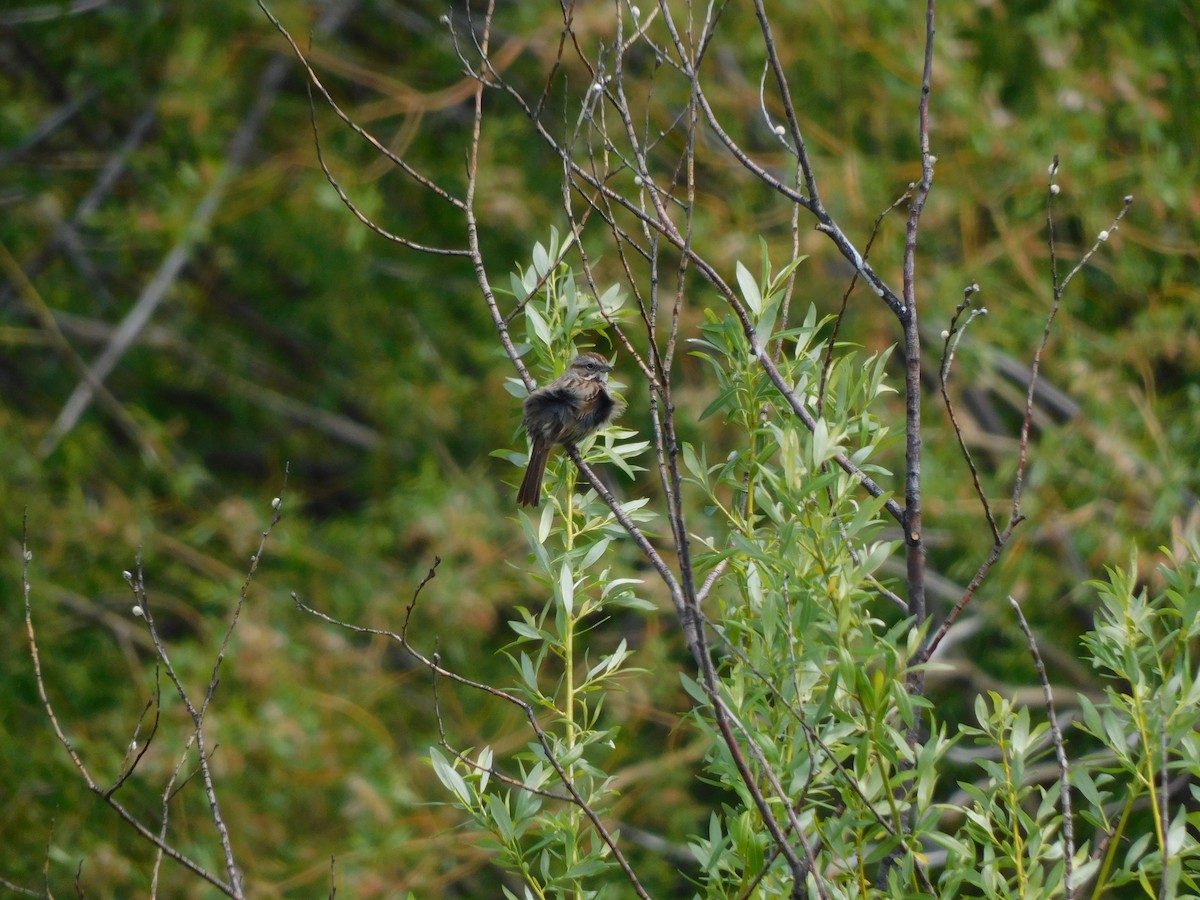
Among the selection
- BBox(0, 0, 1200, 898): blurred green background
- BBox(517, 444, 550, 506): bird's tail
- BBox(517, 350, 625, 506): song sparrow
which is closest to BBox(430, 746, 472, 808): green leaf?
BBox(517, 350, 625, 506): song sparrow

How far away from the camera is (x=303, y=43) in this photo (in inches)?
322

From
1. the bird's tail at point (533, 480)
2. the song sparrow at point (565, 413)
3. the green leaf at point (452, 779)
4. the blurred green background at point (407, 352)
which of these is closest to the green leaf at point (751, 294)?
the song sparrow at point (565, 413)

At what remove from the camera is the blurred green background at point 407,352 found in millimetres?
7043

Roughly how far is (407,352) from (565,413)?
5434 mm

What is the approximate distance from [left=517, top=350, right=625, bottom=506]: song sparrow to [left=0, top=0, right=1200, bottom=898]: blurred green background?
2.14m

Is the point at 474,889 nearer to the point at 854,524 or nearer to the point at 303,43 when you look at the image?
the point at 303,43

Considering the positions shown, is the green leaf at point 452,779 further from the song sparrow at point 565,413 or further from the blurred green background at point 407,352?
the blurred green background at point 407,352

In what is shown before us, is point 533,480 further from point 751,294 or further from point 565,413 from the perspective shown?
point 751,294

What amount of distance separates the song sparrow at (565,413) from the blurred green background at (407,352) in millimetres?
2139

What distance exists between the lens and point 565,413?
154 inches

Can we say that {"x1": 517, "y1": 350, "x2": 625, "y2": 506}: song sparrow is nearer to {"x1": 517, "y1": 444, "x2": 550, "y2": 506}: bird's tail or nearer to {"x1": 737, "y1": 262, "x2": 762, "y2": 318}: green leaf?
{"x1": 517, "y1": 444, "x2": 550, "y2": 506}: bird's tail

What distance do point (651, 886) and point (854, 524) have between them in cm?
610

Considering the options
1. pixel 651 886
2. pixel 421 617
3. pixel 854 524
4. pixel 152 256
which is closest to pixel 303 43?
pixel 152 256

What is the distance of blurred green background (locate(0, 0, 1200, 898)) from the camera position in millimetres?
7043
